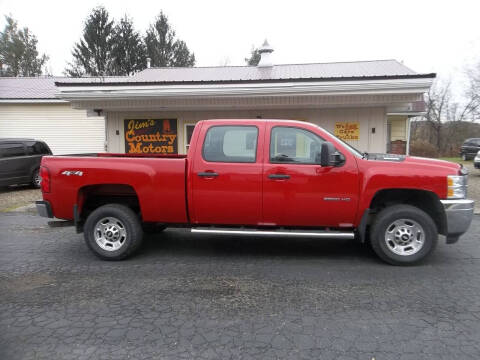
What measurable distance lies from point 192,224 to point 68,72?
38634 millimetres

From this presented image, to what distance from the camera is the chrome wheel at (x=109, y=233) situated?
5.12 m

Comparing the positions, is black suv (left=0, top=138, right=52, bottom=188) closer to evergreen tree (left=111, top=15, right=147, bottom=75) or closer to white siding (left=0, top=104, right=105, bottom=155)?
white siding (left=0, top=104, right=105, bottom=155)

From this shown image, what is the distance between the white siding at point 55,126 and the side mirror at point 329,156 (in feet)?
53.1

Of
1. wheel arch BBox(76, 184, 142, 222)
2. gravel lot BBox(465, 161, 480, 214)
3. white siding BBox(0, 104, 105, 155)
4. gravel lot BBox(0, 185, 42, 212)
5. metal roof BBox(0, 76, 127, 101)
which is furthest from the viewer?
white siding BBox(0, 104, 105, 155)

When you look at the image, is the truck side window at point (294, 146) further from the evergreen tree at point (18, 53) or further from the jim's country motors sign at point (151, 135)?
the evergreen tree at point (18, 53)

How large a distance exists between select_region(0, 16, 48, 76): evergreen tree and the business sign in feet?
130

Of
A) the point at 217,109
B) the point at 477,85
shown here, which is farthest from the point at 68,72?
the point at 477,85

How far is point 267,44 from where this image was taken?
1495 centimetres

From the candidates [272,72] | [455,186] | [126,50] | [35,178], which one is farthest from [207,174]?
[126,50]

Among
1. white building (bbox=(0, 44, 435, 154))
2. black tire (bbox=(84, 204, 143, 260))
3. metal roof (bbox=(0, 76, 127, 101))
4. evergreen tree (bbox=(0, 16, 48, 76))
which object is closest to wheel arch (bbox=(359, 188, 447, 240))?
black tire (bbox=(84, 204, 143, 260))

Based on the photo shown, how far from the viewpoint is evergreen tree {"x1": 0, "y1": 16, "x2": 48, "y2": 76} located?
3800 cm

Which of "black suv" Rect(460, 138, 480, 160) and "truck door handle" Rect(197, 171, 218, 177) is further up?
"black suv" Rect(460, 138, 480, 160)

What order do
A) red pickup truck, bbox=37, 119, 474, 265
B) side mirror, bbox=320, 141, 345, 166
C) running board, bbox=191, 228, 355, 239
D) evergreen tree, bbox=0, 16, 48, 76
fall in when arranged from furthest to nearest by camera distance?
evergreen tree, bbox=0, 16, 48, 76 < running board, bbox=191, 228, 355, 239 < red pickup truck, bbox=37, 119, 474, 265 < side mirror, bbox=320, 141, 345, 166

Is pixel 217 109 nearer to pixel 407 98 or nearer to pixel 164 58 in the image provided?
pixel 407 98
